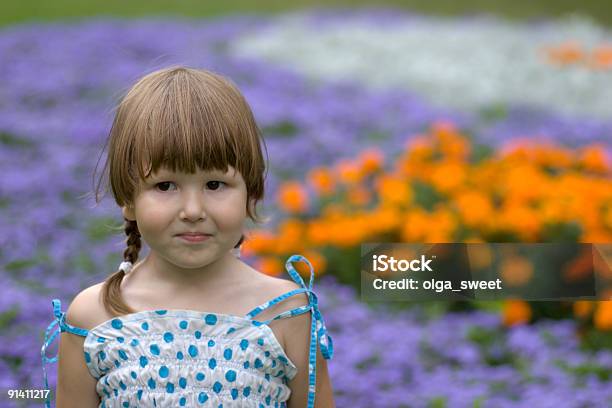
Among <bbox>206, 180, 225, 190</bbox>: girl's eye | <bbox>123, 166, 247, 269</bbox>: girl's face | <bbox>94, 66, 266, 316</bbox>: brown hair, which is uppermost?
<bbox>94, 66, 266, 316</bbox>: brown hair

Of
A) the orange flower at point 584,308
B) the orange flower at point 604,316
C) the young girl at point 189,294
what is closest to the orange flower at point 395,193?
the orange flower at point 584,308

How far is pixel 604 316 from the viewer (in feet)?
10.4

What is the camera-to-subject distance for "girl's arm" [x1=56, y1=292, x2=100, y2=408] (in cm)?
167

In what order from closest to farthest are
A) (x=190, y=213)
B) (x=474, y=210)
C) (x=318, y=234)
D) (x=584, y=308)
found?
(x=190, y=213)
(x=584, y=308)
(x=474, y=210)
(x=318, y=234)

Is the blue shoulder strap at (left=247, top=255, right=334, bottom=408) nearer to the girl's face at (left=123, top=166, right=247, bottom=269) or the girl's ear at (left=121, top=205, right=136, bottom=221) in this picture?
the girl's face at (left=123, top=166, right=247, bottom=269)

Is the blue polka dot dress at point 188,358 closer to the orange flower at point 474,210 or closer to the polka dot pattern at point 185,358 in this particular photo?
the polka dot pattern at point 185,358

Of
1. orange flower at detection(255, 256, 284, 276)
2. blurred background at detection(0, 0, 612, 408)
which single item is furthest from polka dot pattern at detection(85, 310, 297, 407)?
orange flower at detection(255, 256, 284, 276)

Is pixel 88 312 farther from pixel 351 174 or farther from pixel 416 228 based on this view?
pixel 351 174

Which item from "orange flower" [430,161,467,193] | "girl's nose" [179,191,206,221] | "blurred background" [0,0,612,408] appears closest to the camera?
"girl's nose" [179,191,206,221]

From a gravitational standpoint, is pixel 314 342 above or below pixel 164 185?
below

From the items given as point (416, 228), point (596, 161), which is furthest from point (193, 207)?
point (596, 161)

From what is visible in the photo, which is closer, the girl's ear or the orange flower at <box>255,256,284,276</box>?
the girl's ear

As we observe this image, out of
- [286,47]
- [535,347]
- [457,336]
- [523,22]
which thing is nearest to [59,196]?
[457,336]

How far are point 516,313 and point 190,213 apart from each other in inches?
85.0
